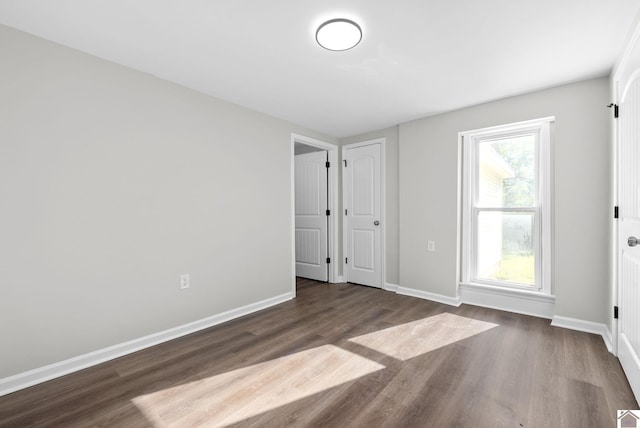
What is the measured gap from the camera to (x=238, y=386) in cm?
184

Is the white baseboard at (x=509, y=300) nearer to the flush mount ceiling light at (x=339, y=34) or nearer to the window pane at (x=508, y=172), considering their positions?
the window pane at (x=508, y=172)

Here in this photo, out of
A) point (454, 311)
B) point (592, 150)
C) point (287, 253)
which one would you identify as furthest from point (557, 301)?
point (287, 253)

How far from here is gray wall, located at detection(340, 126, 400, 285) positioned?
3.99 meters

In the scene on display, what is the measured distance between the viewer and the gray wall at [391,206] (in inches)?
157

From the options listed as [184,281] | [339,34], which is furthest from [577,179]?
[184,281]

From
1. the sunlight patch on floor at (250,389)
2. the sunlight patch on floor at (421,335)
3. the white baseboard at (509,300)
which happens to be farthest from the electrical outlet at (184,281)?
the white baseboard at (509,300)

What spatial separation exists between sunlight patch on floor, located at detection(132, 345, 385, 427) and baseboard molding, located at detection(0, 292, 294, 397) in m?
0.68

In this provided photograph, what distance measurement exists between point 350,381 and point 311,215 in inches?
121

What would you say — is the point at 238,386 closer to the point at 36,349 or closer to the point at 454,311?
the point at 36,349

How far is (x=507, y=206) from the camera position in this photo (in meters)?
3.17

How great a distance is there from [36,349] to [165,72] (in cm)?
222

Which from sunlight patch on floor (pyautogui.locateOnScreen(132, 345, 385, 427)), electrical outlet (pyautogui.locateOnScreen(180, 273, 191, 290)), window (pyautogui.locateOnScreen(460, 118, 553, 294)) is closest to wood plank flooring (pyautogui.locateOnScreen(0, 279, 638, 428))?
sunlight patch on floor (pyautogui.locateOnScreen(132, 345, 385, 427))

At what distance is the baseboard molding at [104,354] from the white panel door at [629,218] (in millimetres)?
3059

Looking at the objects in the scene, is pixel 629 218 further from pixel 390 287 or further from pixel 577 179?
pixel 390 287
